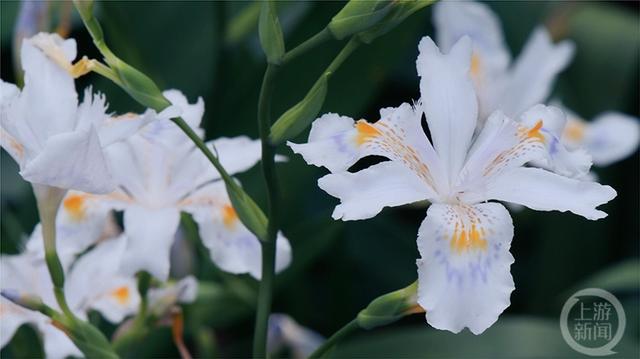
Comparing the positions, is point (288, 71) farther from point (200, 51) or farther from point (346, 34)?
point (346, 34)

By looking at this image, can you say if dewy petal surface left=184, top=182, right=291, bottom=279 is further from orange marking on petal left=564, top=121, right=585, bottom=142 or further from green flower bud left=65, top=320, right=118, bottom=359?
orange marking on petal left=564, top=121, right=585, bottom=142

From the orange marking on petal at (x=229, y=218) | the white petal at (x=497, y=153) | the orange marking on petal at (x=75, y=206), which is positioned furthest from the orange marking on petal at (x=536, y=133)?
the orange marking on petal at (x=75, y=206)

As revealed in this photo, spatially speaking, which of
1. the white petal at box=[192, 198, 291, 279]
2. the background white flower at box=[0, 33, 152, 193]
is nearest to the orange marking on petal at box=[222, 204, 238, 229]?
the white petal at box=[192, 198, 291, 279]

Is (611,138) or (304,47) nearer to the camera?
(304,47)

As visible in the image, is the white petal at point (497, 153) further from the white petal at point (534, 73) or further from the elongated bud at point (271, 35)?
the white petal at point (534, 73)

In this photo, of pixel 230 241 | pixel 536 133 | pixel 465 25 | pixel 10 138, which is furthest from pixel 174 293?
pixel 465 25

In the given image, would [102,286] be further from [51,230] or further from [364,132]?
[364,132]
